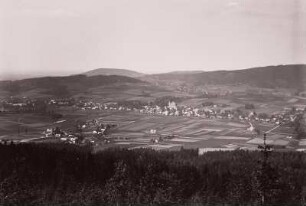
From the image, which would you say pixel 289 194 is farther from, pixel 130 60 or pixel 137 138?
pixel 130 60

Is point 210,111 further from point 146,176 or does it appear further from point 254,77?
point 146,176

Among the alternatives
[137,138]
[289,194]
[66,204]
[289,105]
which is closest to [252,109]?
[289,105]

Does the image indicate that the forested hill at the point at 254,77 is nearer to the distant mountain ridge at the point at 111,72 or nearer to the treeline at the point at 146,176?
the distant mountain ridge at the point at 111,72

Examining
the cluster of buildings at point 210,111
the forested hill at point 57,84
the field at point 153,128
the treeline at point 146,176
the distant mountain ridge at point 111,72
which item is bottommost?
the treeline at point 146,176

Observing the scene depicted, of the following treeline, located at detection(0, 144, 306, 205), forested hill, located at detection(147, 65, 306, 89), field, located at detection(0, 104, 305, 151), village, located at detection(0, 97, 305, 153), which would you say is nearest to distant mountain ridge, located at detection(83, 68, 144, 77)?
forested hill, located at detection(147, 65, 306, 89)

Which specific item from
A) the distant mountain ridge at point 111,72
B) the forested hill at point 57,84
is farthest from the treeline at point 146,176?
the distant mountain ridge at point 111,72

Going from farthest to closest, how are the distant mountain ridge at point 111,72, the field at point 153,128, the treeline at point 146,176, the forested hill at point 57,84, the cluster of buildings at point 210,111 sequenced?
1. the distant mountain ridge at point 111,72
2. the cluster of buildings at point 210,111
3. the forested hill at point 57,84
4. the field at point 153,128
5. the treeline at point 146,176
